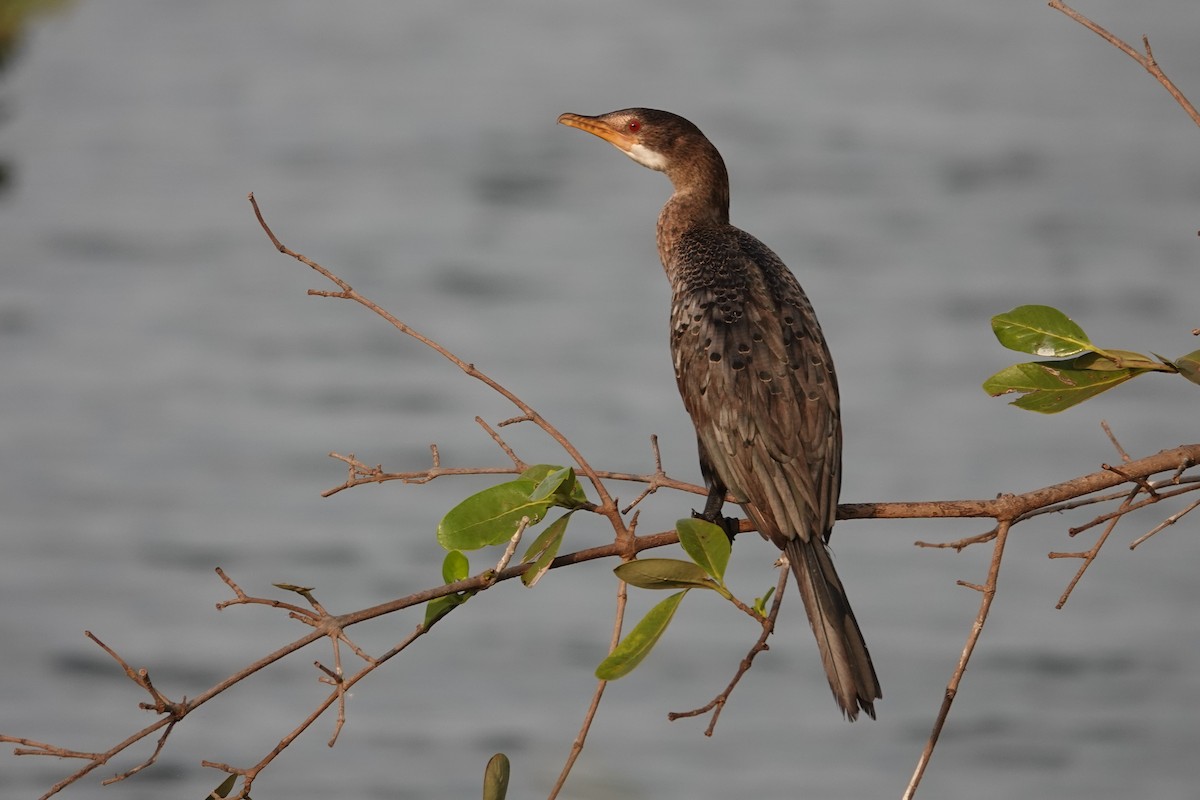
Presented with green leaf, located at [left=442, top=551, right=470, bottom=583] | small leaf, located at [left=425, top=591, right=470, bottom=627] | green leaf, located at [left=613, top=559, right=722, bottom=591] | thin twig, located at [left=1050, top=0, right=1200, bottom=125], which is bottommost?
small leaf, located at [left=425, top=591, right=470, bottom=627]

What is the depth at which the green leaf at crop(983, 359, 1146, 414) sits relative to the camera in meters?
3.09

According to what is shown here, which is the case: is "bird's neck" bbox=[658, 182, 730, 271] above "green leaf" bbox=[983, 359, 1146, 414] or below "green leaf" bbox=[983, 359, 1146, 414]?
below

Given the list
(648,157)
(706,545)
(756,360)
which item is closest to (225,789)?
(706,545)

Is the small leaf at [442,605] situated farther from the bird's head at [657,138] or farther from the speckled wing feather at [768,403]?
the bird's head at [657,138]

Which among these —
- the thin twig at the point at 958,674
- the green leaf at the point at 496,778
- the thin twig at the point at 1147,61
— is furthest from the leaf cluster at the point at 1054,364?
the green leaf at the point at 496,778

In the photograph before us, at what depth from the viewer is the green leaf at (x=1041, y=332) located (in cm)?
303

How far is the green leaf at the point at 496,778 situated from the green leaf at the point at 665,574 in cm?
38

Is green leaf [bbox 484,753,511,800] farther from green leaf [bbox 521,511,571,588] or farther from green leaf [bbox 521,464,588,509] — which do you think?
green leaf [bbox 521,464,588,509]

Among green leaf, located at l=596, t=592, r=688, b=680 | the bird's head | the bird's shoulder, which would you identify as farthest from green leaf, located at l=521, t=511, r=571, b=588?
the bird's head

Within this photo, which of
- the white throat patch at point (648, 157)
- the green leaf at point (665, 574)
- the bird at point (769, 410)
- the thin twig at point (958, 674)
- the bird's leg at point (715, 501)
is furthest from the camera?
the white throat patch at point (648, 157)

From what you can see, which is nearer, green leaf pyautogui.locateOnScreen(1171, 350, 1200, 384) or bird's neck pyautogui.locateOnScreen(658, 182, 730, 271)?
green leaf pyautogui.locateOnScreen(1171, 350, 1200, 384)

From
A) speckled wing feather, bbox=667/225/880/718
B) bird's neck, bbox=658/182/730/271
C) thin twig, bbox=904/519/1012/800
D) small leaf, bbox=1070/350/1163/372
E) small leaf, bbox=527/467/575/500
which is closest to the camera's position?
thin twig, bbox=904/519/1012/800

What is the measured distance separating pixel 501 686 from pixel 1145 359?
6866 millimetres

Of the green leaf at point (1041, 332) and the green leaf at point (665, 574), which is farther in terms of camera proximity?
the green leaf at point (1041, 332)
